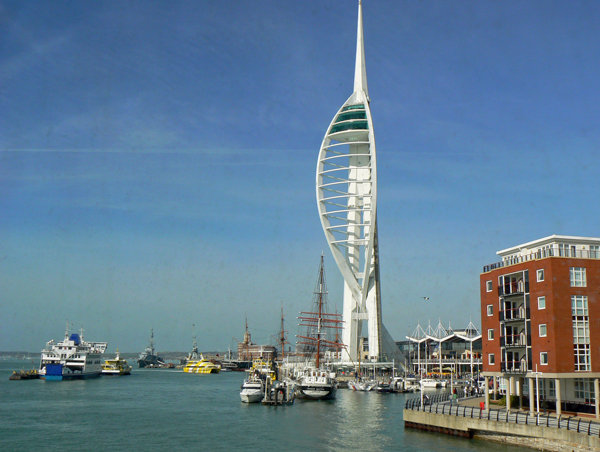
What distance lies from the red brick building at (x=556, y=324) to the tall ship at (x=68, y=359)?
277 feet

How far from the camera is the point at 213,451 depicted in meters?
34.9

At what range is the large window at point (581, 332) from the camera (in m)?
34.7

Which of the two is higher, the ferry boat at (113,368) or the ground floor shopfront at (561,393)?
the ground floor shopfront at (561,393)

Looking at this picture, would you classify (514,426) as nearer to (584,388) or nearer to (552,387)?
(552,387)

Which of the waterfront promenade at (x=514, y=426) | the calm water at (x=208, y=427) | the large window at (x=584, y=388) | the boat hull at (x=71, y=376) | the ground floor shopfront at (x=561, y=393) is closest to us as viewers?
the waterfront promenade at (x=514, y=426)

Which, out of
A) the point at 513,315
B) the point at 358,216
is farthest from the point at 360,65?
the point at 513,315

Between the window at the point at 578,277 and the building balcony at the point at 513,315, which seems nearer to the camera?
the window at the point at 578,277

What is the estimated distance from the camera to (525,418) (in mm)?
32062

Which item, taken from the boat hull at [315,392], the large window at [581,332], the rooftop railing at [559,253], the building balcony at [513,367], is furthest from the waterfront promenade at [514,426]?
the boat hull at [315,392]

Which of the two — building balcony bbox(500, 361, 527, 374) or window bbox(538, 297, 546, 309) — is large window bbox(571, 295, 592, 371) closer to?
window bbox(538, 297, 546, 309)

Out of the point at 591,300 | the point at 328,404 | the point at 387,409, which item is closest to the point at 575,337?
the point at 591,300

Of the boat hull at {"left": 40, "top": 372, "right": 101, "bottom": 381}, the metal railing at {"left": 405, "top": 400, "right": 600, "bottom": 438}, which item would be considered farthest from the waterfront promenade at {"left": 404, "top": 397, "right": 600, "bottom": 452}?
the boat hull at {"left": 40, "top": 372, "right": 101, "bottom": 381}

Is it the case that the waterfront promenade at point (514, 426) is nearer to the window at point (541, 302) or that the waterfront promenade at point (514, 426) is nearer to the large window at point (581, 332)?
the large window at point (581, 332)

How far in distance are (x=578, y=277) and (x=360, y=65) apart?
9711cm
